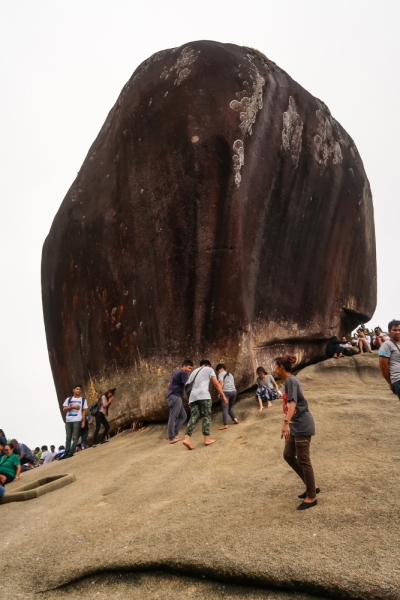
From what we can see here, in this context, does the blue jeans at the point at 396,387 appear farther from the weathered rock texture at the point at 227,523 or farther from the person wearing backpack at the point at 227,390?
the person wearing backpack at the point at 227,390

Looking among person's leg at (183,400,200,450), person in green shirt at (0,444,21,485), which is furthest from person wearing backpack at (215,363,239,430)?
person in green shirt at (0,444,21,485)

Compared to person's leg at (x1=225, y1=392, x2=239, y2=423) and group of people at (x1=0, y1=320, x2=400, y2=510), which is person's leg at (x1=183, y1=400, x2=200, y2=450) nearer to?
group of people at (x1=0, y1=320, x2=400, y2=510)

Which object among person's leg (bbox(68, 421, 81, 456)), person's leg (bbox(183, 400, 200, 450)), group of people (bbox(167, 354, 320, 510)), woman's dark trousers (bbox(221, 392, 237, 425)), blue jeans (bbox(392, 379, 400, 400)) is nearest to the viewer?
A: group of people (bbox(167, 354, 320, 510))

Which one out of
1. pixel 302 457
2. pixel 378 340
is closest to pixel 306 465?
pixel 302 457

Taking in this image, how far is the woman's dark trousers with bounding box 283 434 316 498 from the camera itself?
344 centimetres

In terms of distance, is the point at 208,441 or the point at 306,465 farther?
the point at 208,441

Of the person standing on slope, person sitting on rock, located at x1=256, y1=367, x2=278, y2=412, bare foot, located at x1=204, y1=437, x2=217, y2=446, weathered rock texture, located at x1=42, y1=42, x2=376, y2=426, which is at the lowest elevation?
bare foot, located at x1=204, y1=437, x2=217, y2=446

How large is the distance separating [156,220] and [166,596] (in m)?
5.60

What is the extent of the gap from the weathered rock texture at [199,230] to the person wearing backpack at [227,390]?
0.39 m

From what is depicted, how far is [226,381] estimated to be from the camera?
666cm

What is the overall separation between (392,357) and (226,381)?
2.94 metres

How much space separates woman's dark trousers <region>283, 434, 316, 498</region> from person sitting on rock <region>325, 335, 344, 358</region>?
583 centimetres

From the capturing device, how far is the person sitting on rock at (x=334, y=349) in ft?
30.2

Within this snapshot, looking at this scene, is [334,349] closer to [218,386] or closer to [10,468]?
[218,386]
